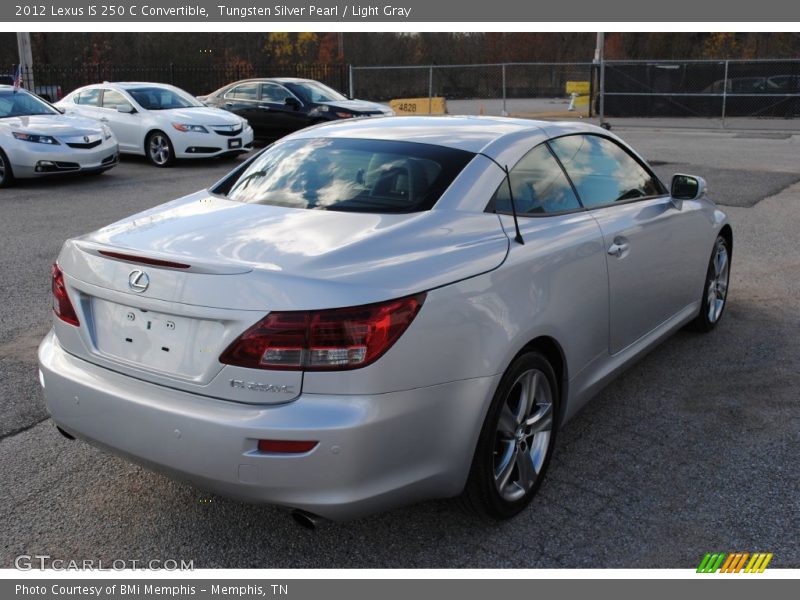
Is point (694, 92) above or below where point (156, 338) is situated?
above

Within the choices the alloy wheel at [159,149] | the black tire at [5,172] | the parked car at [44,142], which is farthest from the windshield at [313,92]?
the black tire at [5,172]

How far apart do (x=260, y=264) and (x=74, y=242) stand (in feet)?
3.19

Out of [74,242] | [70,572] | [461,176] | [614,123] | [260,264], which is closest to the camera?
[260,264]

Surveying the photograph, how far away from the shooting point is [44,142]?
42.2 feet

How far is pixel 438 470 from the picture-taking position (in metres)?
3.04

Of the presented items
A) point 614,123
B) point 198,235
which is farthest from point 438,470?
point 614,123

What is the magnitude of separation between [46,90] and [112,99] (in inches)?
461

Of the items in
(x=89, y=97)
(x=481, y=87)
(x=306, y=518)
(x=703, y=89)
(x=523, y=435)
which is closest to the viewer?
(x=306, y=518)

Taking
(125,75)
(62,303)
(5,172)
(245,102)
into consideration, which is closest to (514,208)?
(62,303)

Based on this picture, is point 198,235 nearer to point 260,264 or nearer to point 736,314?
point 260,264

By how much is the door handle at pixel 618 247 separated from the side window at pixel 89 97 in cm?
1434

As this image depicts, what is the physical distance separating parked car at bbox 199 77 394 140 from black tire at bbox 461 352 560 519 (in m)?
14.9

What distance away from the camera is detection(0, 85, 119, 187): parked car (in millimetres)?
12742

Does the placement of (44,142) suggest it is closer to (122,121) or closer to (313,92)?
(122,121)
